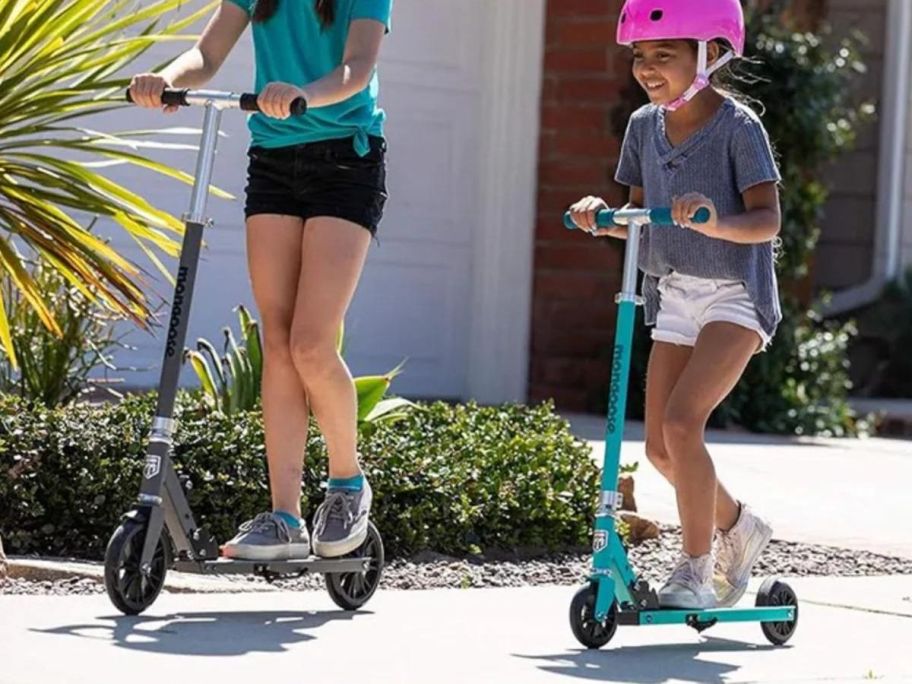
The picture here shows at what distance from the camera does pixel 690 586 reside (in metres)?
4.82

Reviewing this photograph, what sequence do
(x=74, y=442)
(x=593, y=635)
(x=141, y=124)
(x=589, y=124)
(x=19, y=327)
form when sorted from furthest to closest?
(x=589, y=124), (x=141, y=124), (x=19, y=327), (x=74, y=442), (x=593, y=635)

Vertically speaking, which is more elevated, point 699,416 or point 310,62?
point 310,62

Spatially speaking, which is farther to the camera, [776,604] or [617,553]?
[776,604]

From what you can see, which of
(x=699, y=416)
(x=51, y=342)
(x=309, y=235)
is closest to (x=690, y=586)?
(x=699, y=416)

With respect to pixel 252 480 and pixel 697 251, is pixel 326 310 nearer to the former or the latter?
pixel 697 251

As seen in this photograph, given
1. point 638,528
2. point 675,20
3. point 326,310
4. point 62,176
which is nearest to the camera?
point 675,20

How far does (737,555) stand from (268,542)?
43.6 inches

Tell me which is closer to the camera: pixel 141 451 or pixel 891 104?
pixel 141 451

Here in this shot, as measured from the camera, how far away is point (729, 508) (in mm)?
5047

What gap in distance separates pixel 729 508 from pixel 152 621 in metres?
1.38

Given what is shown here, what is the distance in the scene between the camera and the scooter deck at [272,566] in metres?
4.82

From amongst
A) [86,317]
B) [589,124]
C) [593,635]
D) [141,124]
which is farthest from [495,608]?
[589,124]

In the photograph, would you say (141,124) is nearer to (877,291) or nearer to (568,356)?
(568,356)

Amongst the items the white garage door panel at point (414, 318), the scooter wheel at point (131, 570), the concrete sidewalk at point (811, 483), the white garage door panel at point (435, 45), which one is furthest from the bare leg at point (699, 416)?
the white garage door panel at point (435, 45)
